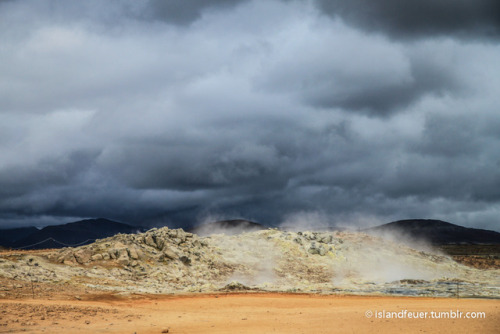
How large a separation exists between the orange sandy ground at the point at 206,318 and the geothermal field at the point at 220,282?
0.06m

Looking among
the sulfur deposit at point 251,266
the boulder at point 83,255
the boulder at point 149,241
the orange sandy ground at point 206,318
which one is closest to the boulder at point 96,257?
the sulfur deposit at point 251,266

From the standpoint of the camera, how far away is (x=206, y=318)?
2112 centimetres

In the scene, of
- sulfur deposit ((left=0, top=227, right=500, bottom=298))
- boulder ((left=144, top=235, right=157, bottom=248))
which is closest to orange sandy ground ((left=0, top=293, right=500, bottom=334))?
A: sulfur deposit ((left=0, top=227, right=500, bottom=298))

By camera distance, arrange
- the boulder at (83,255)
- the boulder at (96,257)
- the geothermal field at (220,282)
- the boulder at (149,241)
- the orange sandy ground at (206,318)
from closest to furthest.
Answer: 1. the orange sandy ground at (206,318)
2. the geothermal field at (220,282)
3. the boulder at (83,255)
4. the boulder at (96,257)
5. the boulder at (149,241)

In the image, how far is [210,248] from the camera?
1714 inches

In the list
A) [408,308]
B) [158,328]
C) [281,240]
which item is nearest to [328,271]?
[281,240]

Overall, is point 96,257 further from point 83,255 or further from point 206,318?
point 206,318

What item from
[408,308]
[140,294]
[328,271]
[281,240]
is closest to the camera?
[408,308]

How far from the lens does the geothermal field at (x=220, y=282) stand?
1989 cm

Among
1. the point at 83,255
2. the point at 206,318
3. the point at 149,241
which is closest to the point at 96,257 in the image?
the point at 83,255

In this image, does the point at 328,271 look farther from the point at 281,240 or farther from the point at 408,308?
the point at 408,308

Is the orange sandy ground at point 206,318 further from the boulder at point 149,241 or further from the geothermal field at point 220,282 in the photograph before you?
the boulder at point 149,241

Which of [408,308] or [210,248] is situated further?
[210,248]

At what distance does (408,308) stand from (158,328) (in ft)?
43.0
